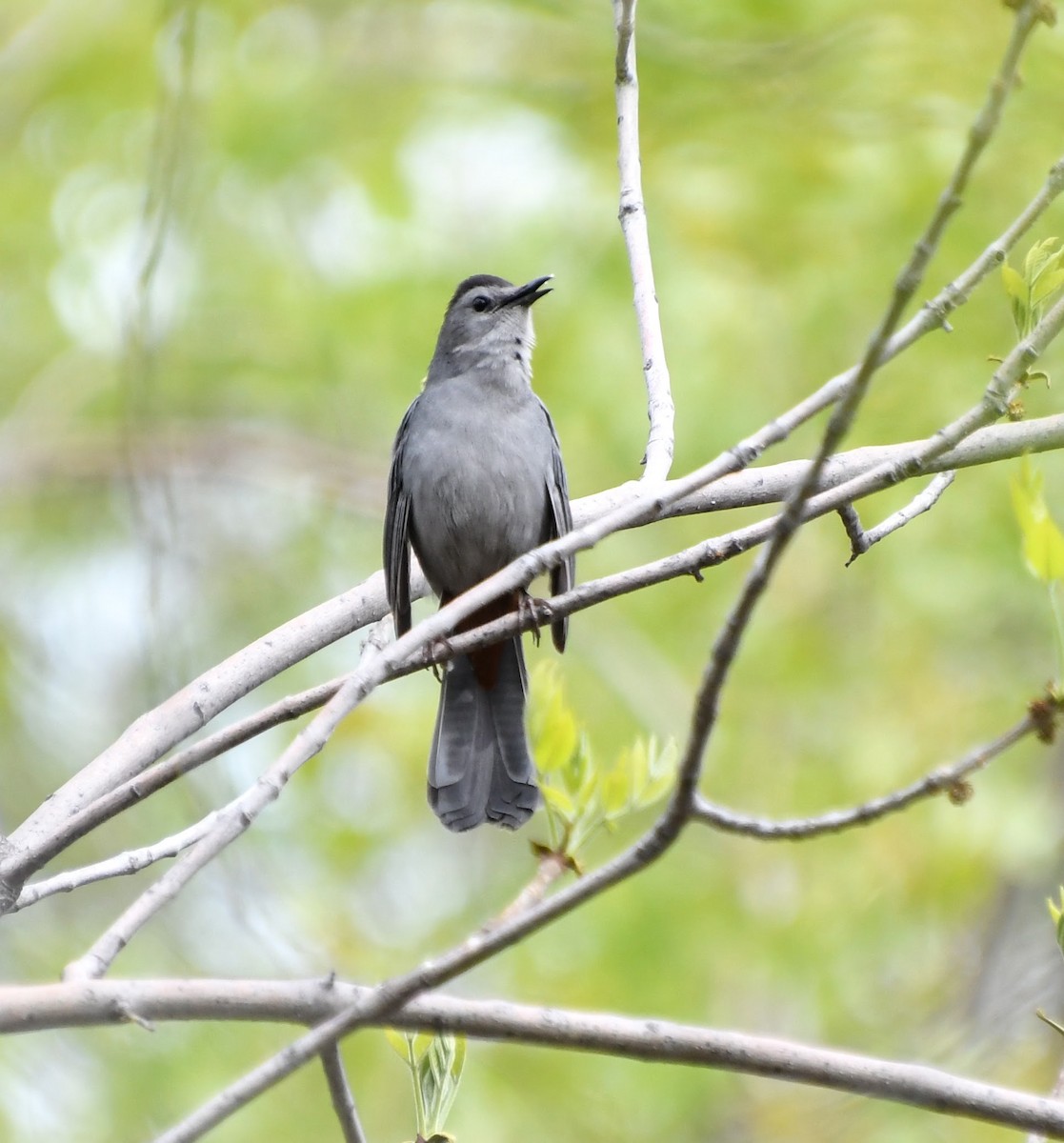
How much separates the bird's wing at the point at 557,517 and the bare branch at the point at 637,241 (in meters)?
1.21

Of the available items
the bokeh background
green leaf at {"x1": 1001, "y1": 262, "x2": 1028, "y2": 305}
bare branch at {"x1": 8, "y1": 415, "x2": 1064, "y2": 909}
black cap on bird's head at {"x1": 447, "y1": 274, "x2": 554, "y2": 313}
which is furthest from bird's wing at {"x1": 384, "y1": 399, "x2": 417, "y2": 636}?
green leaf at {"x1": 1001, "y1": 262, "x2": 1028, "y2": 305}

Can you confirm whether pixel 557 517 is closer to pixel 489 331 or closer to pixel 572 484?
pixel 489 331

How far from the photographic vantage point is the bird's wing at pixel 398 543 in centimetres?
406

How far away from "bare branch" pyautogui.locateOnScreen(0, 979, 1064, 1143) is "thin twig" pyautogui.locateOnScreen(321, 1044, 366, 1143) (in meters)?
0.09

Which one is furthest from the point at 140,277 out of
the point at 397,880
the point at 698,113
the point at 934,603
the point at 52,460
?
the point at 397,880

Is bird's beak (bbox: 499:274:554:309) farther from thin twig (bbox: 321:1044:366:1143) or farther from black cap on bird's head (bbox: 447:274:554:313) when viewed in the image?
thin twig (bbox: 321:1044:366:1143)

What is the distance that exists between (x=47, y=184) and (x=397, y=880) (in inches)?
194

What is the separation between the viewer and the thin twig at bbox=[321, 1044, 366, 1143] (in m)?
1.89

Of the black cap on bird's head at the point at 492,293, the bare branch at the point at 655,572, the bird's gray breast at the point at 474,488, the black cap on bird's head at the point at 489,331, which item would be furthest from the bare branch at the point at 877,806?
the black cap on bird's head at the point at 492,293

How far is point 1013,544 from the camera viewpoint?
6.47 metres

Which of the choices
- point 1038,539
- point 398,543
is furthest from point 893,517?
point 398,543

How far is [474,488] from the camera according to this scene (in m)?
4.84

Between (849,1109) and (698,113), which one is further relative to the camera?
(698,113)

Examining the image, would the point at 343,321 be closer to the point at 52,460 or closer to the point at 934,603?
the point at 52,460
